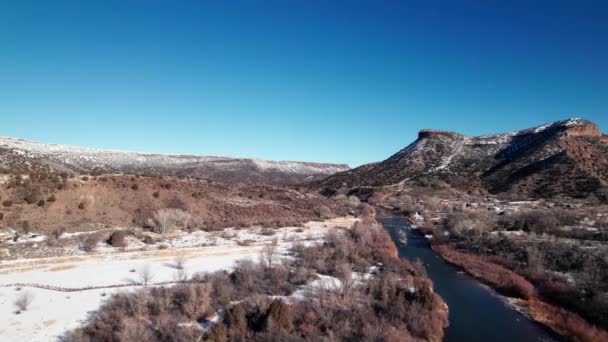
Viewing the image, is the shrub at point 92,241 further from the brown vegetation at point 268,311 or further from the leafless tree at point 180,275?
the brown vegetation at point 268,311

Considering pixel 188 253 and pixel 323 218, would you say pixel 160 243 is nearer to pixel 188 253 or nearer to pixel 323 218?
pixel 188 253

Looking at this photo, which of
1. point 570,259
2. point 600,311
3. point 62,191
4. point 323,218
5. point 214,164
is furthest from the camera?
point 214,164

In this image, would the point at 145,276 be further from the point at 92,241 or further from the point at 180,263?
the point at 92,241

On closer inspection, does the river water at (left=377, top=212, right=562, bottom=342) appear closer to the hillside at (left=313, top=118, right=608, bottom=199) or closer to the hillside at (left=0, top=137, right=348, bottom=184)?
the hillside at (left=313, top=118, right=608, bottom=199)

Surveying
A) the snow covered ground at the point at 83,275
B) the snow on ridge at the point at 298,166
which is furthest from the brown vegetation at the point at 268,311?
the snow on ridge at the point at 298,166

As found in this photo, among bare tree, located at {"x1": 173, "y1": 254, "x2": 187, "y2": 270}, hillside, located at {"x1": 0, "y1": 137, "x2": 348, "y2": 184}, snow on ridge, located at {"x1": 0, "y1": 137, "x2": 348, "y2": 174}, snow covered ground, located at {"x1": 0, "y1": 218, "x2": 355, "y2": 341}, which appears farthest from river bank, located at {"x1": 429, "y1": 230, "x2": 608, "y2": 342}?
snow on ridge, located at {"x1": 0, "y1": 137, "x2": 348, "y2": 174}

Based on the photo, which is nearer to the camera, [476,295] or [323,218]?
[476,295]

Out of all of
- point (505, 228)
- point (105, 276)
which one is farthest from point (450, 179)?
point (105, 276)
